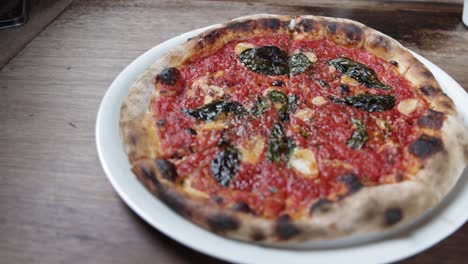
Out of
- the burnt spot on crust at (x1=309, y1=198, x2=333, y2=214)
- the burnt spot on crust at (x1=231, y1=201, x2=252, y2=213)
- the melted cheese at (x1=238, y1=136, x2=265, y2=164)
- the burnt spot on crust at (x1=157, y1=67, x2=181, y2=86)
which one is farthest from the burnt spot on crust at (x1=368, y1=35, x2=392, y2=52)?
the burnt spot on crust at (x1=231, y1=201, x2=252, y2=213)

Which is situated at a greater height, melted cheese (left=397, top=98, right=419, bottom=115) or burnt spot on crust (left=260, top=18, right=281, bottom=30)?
burnt spot on crust (left=260, top=18, right=281, bottom=30)

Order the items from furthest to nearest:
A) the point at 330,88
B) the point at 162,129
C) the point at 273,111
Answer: the point at 330,88, the point at 273,111, the point at 162,129

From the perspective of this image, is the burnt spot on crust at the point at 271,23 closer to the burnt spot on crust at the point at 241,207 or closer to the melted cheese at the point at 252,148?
the melted cheese at the point at 252,148

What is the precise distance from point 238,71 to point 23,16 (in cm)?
193

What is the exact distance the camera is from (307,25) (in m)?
2.70

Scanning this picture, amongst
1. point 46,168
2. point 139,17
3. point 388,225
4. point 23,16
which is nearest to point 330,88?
point 388,225

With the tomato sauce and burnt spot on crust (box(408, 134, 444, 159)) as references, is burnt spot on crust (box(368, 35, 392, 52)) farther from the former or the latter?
burnt spot on crust (box(408, 134, 444, 159))

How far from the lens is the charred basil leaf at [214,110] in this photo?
2117 mm

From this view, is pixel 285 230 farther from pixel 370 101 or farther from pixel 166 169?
pixel 370 101

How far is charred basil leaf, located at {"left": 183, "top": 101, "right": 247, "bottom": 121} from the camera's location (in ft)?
6.95

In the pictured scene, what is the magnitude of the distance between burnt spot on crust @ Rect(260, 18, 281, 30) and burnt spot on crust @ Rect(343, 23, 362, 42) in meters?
0.40

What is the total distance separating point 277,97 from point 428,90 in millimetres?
752

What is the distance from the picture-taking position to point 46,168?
6.66ft

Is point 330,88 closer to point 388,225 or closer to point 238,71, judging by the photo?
point 238,71
